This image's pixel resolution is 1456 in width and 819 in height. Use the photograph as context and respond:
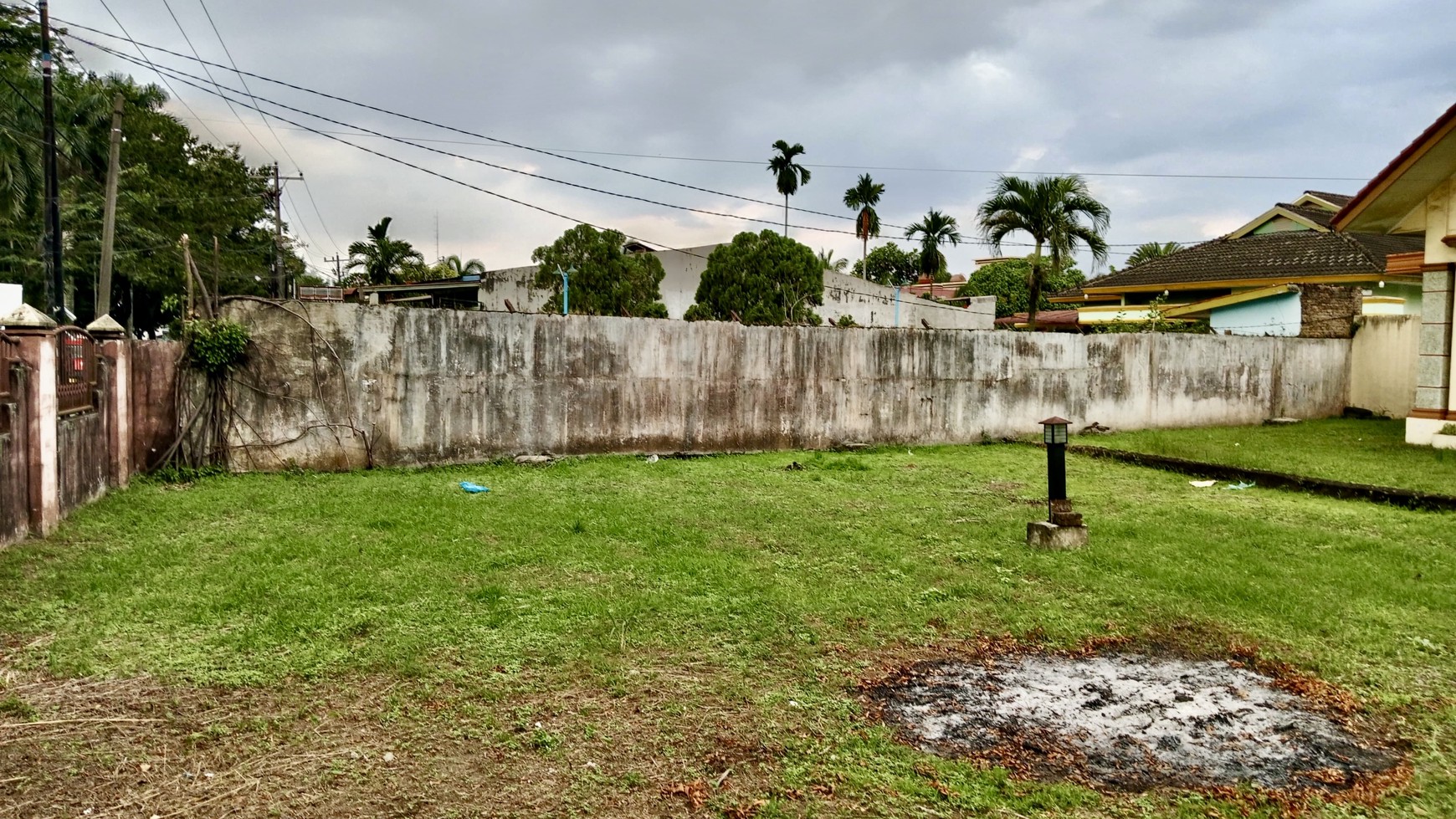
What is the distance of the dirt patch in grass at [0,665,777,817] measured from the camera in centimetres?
259

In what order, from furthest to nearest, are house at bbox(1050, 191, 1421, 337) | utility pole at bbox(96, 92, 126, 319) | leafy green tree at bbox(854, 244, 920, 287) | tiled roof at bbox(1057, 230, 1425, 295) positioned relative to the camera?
1. leafy green tree at bbox(854, 244, 920, 287)
2. tiled roof at bbox(1057, 230, 1425, 295)
3. utility pole at bbox(96, 92, 126, 319)
4. house at bbox(1050, 191, 1421, 337)

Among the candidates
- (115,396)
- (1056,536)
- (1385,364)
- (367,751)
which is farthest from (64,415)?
(1385,364)

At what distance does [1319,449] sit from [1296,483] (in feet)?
10.8

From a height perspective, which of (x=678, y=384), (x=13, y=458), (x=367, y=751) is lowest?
(x=367, y=751)

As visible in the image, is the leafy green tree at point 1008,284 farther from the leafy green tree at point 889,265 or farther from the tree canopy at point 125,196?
the tree canopy at point 125,196

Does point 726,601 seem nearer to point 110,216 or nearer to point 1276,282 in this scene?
point 110,216

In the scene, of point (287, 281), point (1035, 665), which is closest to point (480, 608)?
point (1035, 665)

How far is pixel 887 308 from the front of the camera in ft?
91.3

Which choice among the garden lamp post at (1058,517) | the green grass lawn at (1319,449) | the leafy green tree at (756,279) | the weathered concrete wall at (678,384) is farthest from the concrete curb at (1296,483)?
the leafy green tree at (756,279)

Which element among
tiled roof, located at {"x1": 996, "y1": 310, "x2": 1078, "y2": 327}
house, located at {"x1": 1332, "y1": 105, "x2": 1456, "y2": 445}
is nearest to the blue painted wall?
house, located at {"x1": 1332, "y1": 105, "x2": 1456, "y2": 445}

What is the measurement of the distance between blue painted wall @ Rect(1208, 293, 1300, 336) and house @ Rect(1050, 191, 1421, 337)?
2 centimetres

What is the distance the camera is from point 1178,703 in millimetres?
3307

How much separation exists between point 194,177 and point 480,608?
31.9m

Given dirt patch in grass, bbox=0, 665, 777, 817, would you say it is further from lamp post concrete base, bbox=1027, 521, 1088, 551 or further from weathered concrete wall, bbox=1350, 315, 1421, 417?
weathered concrete wall, bbox=1350, 315, 1421, 417
